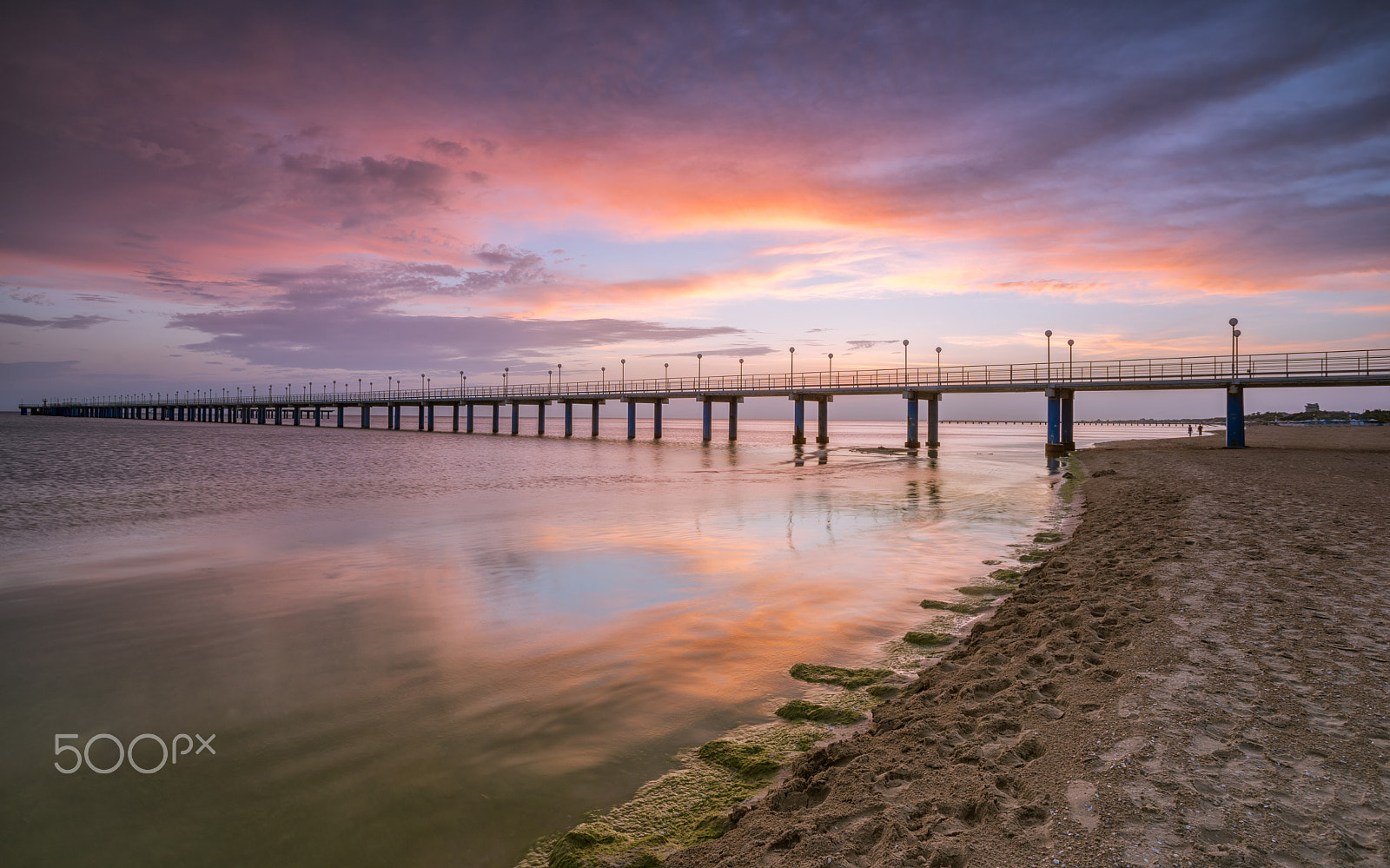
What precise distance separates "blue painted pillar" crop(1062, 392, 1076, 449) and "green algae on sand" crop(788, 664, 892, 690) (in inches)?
1754

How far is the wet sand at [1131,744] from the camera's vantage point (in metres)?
2.93

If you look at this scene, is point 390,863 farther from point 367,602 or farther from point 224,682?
point 367,602

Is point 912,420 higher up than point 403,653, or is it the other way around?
point 912,420

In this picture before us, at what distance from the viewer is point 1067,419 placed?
4519 centimetres

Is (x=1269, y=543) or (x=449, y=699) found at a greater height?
(x=1269, y=543)

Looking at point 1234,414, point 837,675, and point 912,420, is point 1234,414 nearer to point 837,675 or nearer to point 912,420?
point 912,420

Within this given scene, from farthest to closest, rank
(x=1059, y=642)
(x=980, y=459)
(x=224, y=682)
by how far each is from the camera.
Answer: (x=980, y=459), (x=224, y=682), (x=1059, y=642)

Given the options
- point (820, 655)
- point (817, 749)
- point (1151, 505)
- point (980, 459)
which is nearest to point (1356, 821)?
point (817, 749)

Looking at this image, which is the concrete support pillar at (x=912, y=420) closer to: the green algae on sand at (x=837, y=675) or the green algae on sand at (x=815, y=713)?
the green algae on sand at (x=837, y=675)

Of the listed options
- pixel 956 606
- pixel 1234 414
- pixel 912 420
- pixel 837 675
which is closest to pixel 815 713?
pixel 837 675

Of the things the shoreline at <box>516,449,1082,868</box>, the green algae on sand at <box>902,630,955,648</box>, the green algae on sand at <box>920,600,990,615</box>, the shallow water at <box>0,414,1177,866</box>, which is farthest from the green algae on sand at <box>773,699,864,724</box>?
the green algae on sand at <box>920,600,990,615</box>

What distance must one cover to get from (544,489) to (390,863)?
2273 centimetres

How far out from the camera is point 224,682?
6.45 meters

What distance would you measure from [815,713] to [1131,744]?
2.32m
